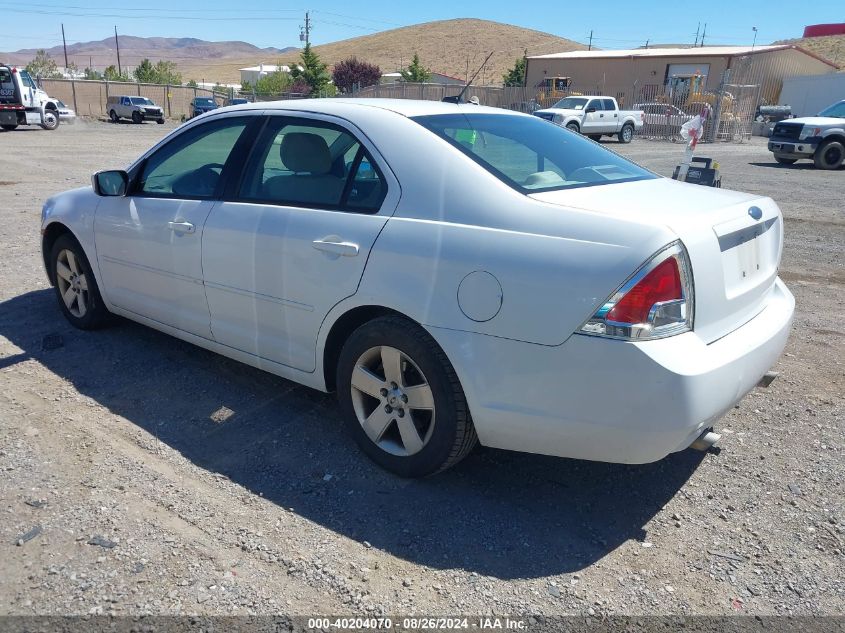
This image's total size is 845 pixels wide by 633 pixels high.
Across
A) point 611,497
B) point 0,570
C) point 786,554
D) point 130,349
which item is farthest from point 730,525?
point 130,349

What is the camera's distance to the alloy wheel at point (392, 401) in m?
3.11

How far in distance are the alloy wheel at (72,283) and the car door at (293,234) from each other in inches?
64.3

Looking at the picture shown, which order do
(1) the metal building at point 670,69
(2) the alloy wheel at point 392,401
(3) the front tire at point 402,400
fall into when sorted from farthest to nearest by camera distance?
(1) the metal building at point 670,69
(2) the alloy wheel at point 392,401
(3) the front tire at point 402,400

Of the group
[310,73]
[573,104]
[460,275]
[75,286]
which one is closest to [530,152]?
[460,275]

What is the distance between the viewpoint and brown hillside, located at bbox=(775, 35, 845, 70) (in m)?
70.4

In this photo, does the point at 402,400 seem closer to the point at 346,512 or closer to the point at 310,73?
the point at 346,512

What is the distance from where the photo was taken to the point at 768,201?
3451 mm

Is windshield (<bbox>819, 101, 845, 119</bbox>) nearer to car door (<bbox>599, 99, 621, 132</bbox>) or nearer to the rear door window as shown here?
car door (<bbox>599, 99, 621, 132</bbox>)

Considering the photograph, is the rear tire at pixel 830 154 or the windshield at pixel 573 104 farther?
the windshield at pixel 573 104

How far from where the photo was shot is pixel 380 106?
3.56 metres

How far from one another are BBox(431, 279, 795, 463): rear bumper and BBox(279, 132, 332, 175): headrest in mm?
1253

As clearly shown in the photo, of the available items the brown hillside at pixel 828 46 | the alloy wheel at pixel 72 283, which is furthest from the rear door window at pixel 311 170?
the brown hillside at pixel 828 46

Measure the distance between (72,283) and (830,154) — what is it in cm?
2006

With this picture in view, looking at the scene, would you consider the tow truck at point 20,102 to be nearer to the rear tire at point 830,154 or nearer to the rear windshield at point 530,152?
the rear tire at point 830,154
